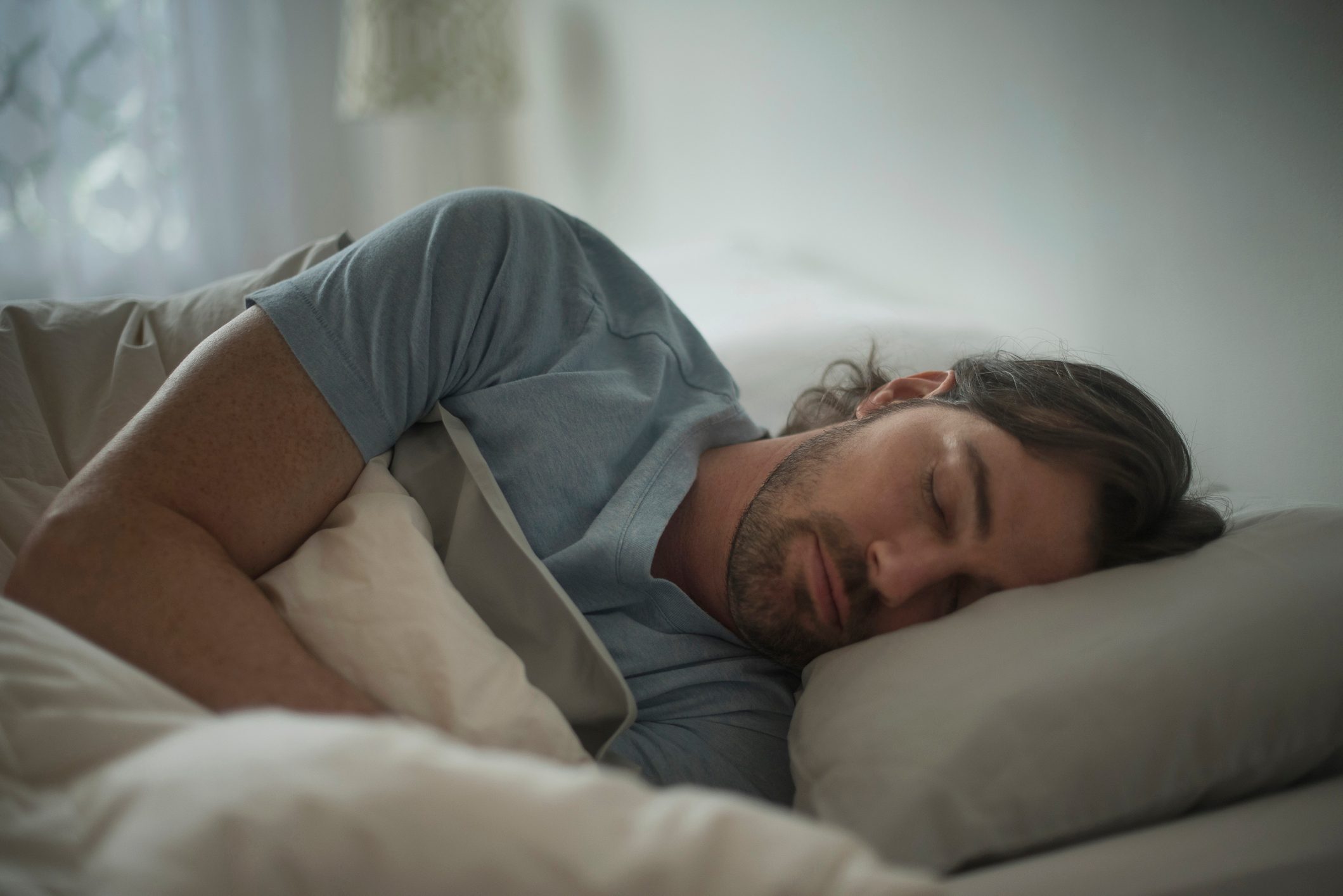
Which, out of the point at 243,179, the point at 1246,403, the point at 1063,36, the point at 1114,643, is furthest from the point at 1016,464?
the point at 243,179

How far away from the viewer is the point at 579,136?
2.62 meters

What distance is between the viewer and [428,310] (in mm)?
833

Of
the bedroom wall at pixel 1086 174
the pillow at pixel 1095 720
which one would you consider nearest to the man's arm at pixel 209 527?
the pillow at pixel 1095 720

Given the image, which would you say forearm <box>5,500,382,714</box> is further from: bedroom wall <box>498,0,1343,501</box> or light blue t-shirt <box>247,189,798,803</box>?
bedroom wall <box>498,0,1343,501</box>

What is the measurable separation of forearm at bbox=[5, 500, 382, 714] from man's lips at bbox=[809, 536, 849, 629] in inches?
15.9

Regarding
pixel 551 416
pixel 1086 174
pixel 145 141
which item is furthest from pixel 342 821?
pixel 145 141

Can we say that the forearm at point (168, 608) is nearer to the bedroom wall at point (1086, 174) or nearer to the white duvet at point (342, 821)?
the white duvet at point (342, 821)

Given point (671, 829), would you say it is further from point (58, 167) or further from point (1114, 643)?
point (58, 167)

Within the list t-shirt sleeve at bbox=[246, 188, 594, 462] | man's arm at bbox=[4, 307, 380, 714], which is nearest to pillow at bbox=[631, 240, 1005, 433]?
t-shirt sleeve at bbox=[246, 188, 594, 462]

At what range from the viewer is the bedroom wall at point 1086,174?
3.11 feet

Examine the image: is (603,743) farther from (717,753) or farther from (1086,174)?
(1086,174)

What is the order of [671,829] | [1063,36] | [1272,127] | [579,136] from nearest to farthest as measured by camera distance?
[671,829] < [1272,127] < [1063,36] < [579,136]

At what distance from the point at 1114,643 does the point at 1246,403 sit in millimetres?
535

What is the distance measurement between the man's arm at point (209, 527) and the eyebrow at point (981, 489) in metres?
0.53
